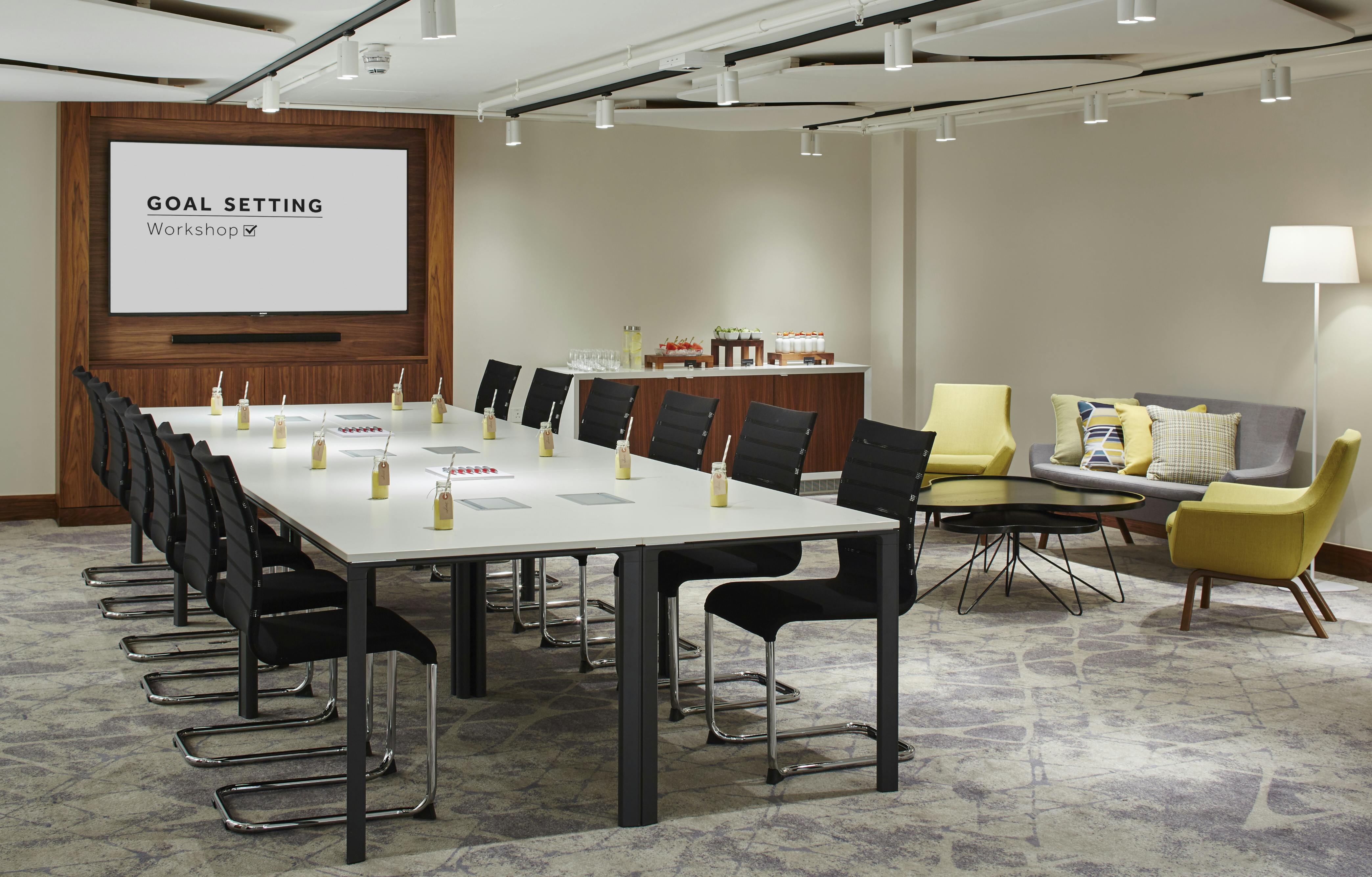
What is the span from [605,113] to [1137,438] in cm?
361

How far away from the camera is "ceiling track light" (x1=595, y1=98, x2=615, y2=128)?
8078mm

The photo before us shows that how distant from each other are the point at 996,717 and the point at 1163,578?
2896 millimetres

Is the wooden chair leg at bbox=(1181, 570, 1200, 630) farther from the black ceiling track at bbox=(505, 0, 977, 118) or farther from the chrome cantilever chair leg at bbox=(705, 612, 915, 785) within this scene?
the black ceiling track at bbox=(505, 0, 977, 118)

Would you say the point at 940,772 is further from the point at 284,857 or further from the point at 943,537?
the point at 943,537

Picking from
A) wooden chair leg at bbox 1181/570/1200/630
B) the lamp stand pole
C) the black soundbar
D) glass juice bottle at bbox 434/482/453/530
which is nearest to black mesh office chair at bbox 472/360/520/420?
the black soundbar

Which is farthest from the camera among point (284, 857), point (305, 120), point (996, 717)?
point (305, 120)

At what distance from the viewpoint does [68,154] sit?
8.76 m

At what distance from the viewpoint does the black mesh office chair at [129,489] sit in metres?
5.54

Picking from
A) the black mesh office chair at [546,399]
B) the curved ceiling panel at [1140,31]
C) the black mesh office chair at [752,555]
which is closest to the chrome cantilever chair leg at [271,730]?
the black mesh office chair at [752,555]

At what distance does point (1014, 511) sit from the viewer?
274 inches

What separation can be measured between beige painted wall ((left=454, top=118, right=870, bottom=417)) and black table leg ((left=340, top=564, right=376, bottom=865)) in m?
6.56

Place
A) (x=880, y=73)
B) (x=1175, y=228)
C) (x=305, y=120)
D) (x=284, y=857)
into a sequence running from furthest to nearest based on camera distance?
(x=305, y=120), (x=1175, y=228), (x=880, y=73), (x=284, y=857)

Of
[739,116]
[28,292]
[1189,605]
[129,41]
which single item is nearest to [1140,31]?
[1189,605]

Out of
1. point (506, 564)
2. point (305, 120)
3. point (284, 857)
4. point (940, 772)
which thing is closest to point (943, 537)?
point (506, 564)
